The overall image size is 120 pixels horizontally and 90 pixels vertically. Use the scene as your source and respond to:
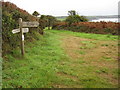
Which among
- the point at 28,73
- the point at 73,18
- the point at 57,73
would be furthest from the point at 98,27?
the point at 28,73

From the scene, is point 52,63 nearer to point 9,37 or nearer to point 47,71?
point 47,71

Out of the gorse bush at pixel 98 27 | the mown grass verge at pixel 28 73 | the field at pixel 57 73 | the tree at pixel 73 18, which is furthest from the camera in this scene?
the tree at pixel 73 18

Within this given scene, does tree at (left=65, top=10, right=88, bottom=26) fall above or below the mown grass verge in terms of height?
above

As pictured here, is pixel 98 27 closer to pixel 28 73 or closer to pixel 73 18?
pixel 73 18

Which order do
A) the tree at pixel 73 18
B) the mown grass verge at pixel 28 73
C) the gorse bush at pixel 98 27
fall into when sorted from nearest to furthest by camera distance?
the mown grass verge at pixel 28 73 → the gorse bush at pixel 98 27 → the tree at pixel 73 18

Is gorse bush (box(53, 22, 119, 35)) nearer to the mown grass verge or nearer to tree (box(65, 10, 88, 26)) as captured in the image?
tree (box(65, 10, 88, 26))

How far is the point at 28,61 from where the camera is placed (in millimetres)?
6086

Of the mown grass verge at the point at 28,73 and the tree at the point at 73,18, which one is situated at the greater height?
the tree at the point at 73,18

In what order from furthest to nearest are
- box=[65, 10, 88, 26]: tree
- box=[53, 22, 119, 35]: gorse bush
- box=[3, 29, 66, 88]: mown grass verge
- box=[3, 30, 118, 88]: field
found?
box=[65, 10, 88, 26]: tree → box=[53, 22, 119, 35]: gorse bush → box=[3, 30, 118, 88]: field → box=[3, 29, 66, 88]: mown grass verge

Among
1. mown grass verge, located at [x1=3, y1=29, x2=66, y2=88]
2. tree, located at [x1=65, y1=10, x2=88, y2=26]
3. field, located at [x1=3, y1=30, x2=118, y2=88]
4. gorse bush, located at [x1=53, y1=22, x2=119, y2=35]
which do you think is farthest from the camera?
tree, located at [x1=65, y1=10, x2=88, y2=26]

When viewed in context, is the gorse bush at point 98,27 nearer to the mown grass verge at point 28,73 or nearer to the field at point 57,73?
the field at point 57,73

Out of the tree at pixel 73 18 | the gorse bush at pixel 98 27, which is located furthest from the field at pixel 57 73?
the tree at pixel 73 18

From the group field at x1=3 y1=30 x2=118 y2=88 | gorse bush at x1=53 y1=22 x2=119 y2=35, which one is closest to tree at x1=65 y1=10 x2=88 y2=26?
gorse bush at x1=53 y1=22 x2=119 y2=35

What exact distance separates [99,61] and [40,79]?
338cm
